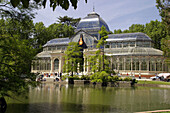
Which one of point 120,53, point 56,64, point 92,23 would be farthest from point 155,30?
point 56,64

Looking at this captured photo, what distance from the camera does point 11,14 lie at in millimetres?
10320

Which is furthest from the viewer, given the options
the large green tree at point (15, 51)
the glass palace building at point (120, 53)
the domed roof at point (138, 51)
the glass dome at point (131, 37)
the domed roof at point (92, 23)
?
the domed roof at point (92, 23)

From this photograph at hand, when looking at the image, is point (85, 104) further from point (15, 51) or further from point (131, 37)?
point (131, 37)

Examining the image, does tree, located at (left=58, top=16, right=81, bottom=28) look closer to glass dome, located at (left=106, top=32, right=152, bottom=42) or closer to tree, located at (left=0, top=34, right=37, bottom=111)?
glass dome, located at (left=106, top=32, right=152, bottom=42)

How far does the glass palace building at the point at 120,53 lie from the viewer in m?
46.2

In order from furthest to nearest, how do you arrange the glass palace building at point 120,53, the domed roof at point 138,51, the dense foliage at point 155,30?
the dense foliage at point 155,30 → the domed roof at point 138,51 → the glass palace building at point 120,53

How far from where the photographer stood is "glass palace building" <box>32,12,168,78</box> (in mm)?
46188

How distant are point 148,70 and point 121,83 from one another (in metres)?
17.4

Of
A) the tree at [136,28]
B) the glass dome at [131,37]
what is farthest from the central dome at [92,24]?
the tree at [136,28]

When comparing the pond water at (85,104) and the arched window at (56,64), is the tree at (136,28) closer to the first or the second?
the arched window at (56,64)

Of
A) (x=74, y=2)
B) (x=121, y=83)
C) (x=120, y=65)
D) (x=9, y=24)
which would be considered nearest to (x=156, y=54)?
(x=120, y=65)

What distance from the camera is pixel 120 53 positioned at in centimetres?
4969

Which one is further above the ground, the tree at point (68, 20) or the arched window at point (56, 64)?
the tree at point (68, 20)

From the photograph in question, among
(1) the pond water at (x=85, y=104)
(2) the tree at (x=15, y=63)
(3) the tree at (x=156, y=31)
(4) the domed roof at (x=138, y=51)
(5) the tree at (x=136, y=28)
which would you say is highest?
(5) the tree at (x=136, y=28)
